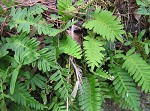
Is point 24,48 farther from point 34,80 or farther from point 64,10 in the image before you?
point 64,10

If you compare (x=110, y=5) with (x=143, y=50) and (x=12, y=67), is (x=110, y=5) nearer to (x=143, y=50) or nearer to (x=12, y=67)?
(x=143, y=50)

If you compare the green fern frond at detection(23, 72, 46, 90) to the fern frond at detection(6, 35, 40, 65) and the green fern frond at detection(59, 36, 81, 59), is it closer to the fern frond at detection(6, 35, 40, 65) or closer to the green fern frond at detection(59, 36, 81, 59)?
the fern frond at detection(6, 35, 40, 65)

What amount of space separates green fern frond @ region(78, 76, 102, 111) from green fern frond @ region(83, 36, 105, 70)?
16cm

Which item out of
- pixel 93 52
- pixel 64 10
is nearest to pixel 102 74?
pixel 93 52

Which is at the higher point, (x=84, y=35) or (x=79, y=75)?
(x=84, y=35)

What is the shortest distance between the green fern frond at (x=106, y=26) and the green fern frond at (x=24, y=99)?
704 millimetres

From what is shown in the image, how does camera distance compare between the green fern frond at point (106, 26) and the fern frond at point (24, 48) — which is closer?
the fern frond at point (24, 48)

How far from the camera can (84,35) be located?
2385mm

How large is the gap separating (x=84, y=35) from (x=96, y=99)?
590 mm

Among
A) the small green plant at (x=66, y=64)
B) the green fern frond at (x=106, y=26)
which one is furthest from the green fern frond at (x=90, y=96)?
the green fern frond at (x=106, y=26)

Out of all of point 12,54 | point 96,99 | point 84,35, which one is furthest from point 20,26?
point 96,99

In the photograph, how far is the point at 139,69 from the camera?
2.18 m

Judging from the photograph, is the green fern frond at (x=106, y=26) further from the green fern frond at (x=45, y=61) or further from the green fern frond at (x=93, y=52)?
the green fern frond at (x=45, y=61)

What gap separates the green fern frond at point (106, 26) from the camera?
2156mm
